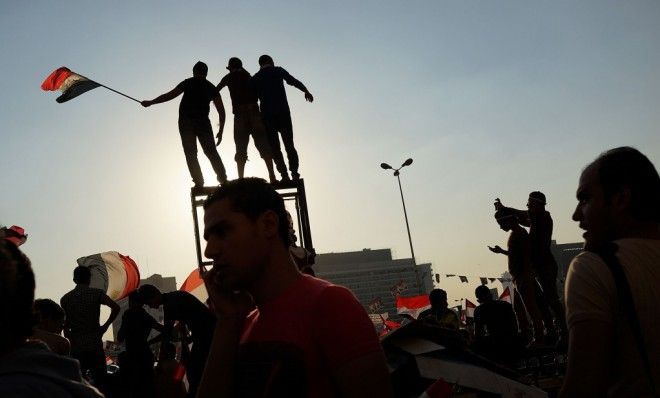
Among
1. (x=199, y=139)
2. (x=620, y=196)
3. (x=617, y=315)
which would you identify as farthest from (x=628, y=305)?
(x=199, y=139)

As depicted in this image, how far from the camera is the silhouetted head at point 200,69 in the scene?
30.3ft

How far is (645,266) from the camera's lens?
2352 millimetres

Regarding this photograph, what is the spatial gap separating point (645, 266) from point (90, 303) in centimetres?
741

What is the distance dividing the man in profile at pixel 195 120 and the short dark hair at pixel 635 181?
22.6ft

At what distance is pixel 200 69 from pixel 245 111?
0.91 m

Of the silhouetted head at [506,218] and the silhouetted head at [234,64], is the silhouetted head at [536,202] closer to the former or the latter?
the silhouetted head at [506,218]

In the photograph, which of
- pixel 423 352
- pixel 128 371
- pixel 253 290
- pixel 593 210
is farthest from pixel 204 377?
pixel 128 371

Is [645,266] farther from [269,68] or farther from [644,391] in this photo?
[269,68]

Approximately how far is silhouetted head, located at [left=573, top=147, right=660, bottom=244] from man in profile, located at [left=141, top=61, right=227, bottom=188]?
6.84 metres

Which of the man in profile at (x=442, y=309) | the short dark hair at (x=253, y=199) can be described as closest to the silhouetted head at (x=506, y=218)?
the man in profile at (x=442, y=309)

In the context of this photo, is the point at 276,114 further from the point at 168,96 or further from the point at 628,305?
the point at 628,305

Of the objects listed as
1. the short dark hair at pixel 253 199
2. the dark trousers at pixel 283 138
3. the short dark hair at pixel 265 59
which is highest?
the short dark hair at pixel 265 59

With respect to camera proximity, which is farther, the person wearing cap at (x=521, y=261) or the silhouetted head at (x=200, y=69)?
the silhouetted head at (x=200, y=69)

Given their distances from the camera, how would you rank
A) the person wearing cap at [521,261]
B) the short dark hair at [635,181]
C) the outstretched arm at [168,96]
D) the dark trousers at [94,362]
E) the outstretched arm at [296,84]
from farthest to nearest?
the outstretched arm at [296,84]
the outstretched arm at [168,96]
the person wearing cap at [521,261]
the dark trousers at [94,362]
the short dark hair at [635,181]
